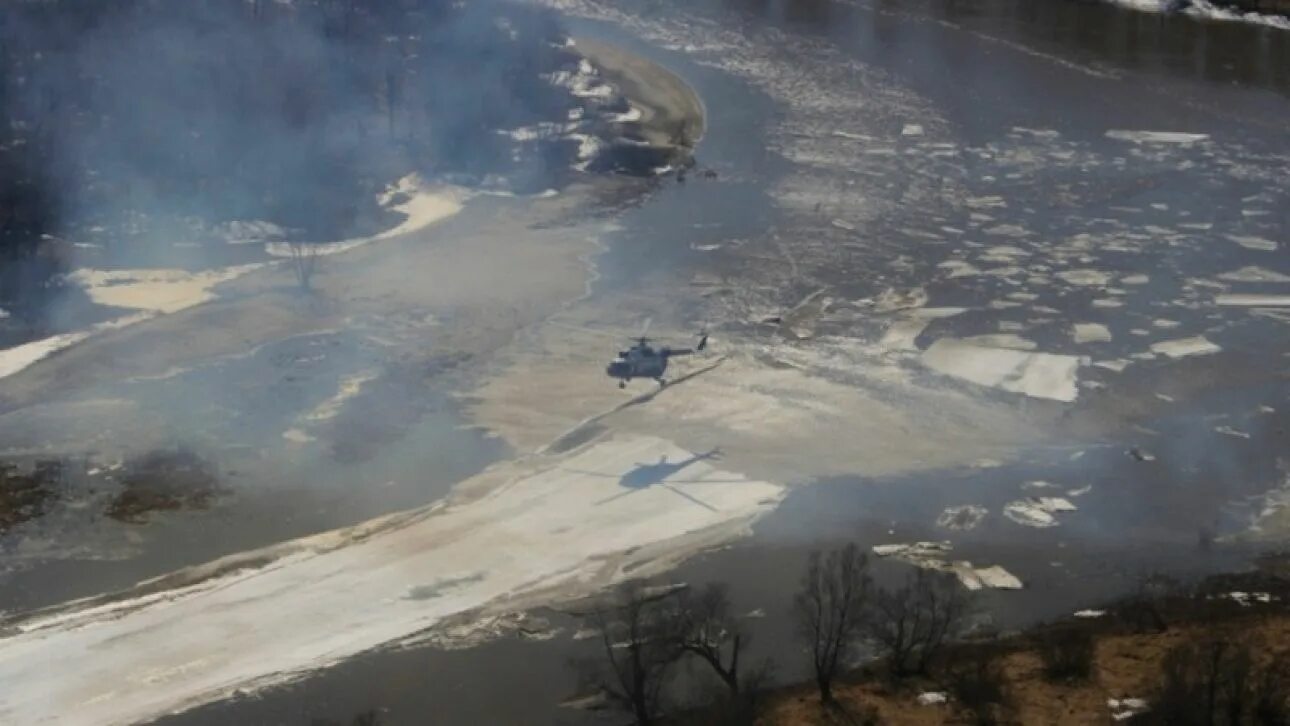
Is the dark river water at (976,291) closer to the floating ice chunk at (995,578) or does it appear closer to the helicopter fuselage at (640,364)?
the floating ice chunk at (995,578)

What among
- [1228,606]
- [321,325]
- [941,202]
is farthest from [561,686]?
[941,202]

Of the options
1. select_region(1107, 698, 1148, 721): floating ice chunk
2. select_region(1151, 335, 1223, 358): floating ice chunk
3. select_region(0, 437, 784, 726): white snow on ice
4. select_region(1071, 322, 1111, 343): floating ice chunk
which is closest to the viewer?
select_region(1107, 698, 1148, 721): floating ice chunk

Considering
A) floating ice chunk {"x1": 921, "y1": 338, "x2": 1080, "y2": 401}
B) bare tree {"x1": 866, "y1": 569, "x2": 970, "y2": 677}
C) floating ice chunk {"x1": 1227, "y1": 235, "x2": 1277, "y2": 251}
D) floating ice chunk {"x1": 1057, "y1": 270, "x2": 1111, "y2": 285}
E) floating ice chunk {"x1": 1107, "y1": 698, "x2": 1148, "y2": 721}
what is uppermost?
floating ice chunk {"x1": 1227, "y1": 235, "x2": 1277, "y2": 251}

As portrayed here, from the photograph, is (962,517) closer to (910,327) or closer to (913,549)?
(913,549)

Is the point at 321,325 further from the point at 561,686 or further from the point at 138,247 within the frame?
the point at 561,686

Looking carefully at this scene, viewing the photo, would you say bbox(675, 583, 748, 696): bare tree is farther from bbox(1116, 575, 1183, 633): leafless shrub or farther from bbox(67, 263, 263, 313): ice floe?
bbox(67, 263, 263, 313): ice floe

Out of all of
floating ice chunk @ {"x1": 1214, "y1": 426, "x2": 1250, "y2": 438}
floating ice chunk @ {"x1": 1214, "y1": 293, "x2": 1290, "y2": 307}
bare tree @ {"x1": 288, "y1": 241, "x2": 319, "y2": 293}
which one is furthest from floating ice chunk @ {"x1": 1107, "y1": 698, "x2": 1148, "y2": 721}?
bare tree @ {"x1": 288, "y1": 241, "x2": 319, "y2": 293}

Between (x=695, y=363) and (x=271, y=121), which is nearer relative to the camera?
(x=695, y=363)
